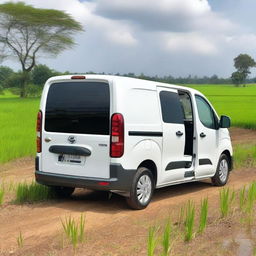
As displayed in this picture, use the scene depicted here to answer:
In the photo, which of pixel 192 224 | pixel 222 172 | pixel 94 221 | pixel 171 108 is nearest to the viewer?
pixel 192 224

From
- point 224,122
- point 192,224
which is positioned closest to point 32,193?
point 192,224

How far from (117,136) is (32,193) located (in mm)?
1932

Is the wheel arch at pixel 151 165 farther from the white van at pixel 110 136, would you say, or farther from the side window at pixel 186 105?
the side window at pixel 186 105

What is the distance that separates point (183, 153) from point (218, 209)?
1.57 m

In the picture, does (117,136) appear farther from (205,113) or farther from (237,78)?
(237,78)

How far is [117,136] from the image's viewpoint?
6297 millimetres

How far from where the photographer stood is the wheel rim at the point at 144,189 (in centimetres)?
674

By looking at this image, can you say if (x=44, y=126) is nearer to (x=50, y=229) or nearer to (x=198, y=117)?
(x=50, y=229)

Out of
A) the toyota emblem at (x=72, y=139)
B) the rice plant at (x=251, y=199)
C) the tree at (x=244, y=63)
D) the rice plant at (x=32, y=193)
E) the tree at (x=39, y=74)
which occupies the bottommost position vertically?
the rice plant at (x=32, y=193)

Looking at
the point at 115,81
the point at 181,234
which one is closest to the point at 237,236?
the point at 181,234

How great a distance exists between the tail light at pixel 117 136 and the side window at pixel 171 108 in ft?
3.80

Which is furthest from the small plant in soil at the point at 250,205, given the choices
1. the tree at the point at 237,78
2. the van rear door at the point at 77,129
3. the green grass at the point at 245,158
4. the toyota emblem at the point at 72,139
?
the tree at the point at 237,78

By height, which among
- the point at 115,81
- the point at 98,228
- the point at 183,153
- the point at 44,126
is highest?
the point at 115,81

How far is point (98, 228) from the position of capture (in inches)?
223
